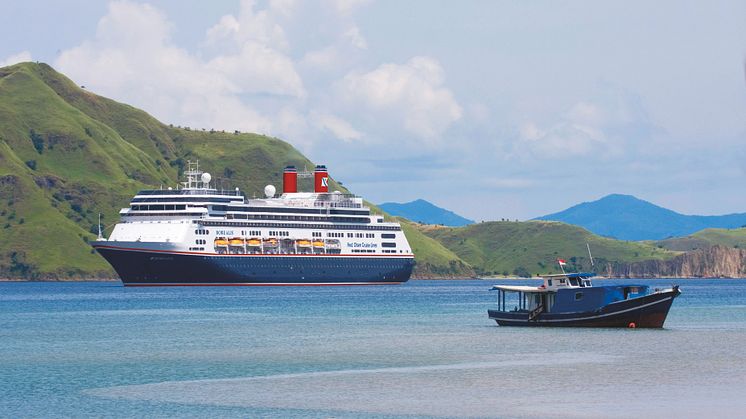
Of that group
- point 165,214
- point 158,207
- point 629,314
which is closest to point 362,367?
point 629,314

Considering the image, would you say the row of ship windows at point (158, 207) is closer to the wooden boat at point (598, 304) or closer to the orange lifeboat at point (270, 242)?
the orange lifeboat at point (270, 242)

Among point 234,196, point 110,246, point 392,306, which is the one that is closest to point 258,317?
point 392,306

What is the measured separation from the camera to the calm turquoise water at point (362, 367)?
4934 centimetres

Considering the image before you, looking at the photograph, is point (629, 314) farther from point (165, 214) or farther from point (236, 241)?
point (165, 214)

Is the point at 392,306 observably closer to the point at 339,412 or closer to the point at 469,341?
the point at 469,341

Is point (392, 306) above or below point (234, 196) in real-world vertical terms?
below

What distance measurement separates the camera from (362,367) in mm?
64688

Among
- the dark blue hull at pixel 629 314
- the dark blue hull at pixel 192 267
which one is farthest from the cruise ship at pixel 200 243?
the dark blue hull at pixel 629 314

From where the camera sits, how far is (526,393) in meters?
52.9

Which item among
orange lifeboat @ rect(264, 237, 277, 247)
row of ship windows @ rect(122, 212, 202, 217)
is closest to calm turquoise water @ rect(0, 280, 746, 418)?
row of ship windows @ rect(122, 212, 202, 217)

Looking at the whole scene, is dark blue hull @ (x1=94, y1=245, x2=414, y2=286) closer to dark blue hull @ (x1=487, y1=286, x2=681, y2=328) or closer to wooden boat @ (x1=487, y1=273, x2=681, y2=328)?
wooden boat @ (x1=487, y1=273, x2=681, y2=328)

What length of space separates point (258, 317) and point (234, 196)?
290ft

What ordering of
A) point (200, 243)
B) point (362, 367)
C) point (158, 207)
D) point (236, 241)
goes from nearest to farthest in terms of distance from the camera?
1. point (362, 367)
2. point (200, 243)
3. point (236, 241)
4. point (158, 207)

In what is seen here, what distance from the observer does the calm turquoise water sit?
4934 centimetres
